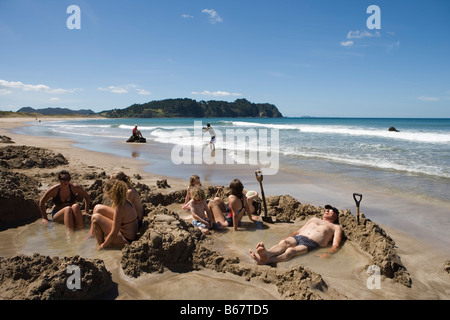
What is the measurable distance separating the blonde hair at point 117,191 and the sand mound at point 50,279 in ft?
3.46

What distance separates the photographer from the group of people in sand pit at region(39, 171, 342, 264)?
434 cm

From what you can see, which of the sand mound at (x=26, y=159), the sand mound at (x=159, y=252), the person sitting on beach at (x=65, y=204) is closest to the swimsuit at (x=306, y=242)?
the sand mound at (x=159, y=252)

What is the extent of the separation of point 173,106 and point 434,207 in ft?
495

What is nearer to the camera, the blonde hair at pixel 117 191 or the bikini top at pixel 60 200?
the blonde hair at pixel 117 191

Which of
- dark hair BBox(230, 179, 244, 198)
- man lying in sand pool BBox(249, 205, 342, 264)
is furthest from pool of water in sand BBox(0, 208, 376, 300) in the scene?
dark hair BBox(230, 179, 244, 198)

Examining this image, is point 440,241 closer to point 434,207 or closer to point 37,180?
point 434,207

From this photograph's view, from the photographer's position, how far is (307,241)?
4578 millimetres

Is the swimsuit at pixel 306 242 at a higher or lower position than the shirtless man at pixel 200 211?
lower

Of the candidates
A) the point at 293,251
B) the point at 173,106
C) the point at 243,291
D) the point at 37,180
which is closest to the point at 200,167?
the point at 37,180

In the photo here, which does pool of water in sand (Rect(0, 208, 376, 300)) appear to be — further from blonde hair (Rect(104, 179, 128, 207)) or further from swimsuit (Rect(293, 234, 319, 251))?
blonde hair (Rect(104, 179, 128, 207))

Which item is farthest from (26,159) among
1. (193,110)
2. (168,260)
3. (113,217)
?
(193,110)

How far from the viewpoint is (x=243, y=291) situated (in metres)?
3.38

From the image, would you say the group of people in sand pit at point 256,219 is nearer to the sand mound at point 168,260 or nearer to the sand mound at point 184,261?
the sand mound at point 168,260

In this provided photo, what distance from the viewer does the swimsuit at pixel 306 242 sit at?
14.9 feet
